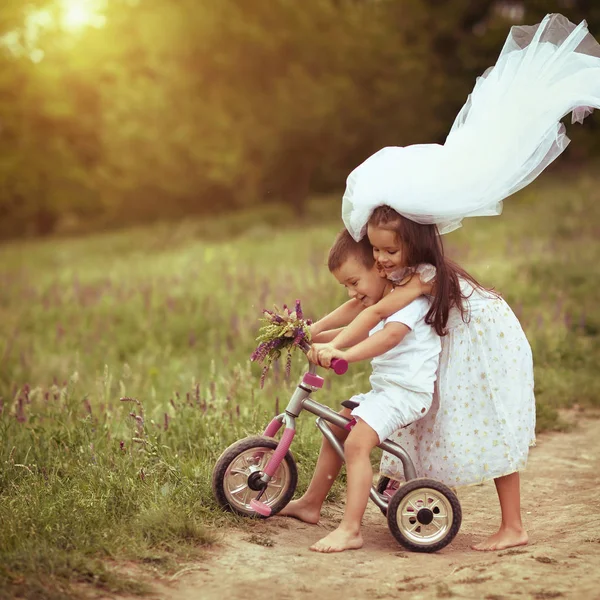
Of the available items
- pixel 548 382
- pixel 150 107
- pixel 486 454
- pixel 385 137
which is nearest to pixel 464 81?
pixel 385 137

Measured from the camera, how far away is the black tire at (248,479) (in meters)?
4.02

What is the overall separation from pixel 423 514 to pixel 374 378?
664mm

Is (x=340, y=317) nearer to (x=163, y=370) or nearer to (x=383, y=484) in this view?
(x=383, y=484)

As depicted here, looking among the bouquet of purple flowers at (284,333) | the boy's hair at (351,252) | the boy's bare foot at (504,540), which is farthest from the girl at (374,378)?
the boy's bare foot at (504,540)

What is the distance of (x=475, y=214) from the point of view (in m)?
4.11

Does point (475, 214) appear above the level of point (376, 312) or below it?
above

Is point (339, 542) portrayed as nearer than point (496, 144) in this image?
Yes

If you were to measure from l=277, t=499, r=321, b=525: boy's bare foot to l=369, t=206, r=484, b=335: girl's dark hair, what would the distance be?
108cm

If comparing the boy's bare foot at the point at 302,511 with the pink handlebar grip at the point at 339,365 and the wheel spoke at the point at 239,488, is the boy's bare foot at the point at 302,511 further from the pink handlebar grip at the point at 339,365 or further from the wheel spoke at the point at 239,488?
the pink handlebar grip at the point at 339,365

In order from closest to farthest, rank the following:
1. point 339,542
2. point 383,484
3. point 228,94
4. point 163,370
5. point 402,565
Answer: point 402,565
point 339,542
point 383,484
point 163,370
point 228,94

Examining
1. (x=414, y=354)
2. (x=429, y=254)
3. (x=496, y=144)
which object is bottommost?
(x=414, y=354)

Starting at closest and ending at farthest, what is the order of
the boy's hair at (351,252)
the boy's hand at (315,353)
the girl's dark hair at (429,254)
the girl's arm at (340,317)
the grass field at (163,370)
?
the grass field at (163,370) → the boy's hand at (315,353) → the girl's dark hair at (429,254) → the boy's hair at (351,252) → the girl's arm at (340,317)

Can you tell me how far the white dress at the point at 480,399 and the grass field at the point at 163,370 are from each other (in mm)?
923

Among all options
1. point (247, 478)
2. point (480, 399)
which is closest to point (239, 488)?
point (247, 478)
